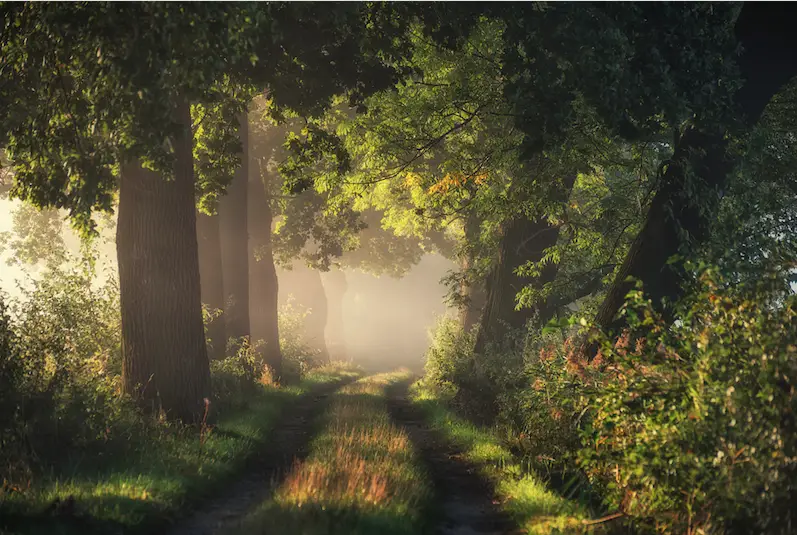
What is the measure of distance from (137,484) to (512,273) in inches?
545

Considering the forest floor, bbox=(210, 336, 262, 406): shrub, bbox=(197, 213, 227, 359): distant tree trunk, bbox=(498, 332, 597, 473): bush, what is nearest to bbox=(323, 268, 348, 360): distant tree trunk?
bbox=(197, 213, 227, 359): distant tree trunk

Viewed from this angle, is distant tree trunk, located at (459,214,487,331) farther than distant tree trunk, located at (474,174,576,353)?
Yes

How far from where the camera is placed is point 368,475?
31.3ft

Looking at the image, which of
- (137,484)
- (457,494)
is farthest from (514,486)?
(137,484)

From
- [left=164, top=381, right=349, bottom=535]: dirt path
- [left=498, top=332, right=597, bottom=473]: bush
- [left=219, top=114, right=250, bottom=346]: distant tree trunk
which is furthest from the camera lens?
[left=219, top=114, right=250, bottom=346]: distant tree trunk

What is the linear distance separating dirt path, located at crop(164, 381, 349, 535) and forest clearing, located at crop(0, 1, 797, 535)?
85 millimetres

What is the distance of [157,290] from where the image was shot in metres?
13.4

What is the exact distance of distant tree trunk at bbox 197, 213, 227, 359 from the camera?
2142 centimetres

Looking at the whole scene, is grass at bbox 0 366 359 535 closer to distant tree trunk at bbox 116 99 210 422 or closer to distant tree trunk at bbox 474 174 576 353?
distant tree trunk at bbox 116 99 210 422

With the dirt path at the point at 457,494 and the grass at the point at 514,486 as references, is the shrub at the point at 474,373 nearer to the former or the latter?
the grass at the point at 514,486

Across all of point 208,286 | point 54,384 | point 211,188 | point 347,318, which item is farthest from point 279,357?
point 347,318

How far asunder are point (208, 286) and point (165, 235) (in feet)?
30.1

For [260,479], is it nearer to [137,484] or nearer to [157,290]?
[137,484]

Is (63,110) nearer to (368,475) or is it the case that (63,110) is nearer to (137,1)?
(137,1)
